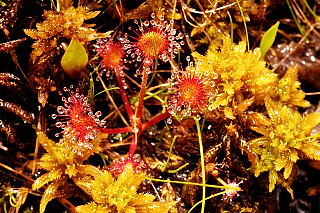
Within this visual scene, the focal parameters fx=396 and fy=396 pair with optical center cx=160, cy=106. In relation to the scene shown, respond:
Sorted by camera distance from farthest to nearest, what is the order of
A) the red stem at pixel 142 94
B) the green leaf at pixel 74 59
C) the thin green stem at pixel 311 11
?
the thin green stem at pixel 311 11 < the red stem at pixel 142 94 < the green leaf at pixel 74 59

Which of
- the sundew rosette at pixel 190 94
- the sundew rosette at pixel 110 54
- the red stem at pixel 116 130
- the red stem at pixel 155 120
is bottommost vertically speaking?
the red stem at pixel 155 120

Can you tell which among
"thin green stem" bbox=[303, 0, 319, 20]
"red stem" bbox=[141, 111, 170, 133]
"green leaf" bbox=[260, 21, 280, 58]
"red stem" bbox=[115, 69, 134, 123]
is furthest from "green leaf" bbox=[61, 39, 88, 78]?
"thin green stem" bbox=[303, 0, 319, 20]

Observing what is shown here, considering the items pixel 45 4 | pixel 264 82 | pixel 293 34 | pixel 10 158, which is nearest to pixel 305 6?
pixel 293 34

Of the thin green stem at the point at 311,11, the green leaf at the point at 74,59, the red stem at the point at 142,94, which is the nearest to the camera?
the green leaf at the point at 74,59

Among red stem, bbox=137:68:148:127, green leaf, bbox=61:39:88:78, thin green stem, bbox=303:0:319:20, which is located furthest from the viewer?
thin green stem, bbox=303:0:319:20

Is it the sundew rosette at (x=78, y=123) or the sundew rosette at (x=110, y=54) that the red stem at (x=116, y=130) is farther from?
the sundew rosette at (x=110, y=54)

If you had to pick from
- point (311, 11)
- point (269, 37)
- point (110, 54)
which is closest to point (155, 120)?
point (110, 54)

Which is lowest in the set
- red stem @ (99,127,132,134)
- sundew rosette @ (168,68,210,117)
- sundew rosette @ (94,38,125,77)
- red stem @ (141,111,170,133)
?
red stem @ (141,111,170,133)

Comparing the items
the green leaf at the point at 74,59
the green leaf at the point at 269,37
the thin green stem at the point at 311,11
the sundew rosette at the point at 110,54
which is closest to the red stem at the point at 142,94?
the sundew rosette at the point at 110,54

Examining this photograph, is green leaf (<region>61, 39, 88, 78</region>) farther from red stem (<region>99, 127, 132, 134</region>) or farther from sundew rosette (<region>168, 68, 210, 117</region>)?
sundew rosette (<region>168, 68, 210, 117</region>)
